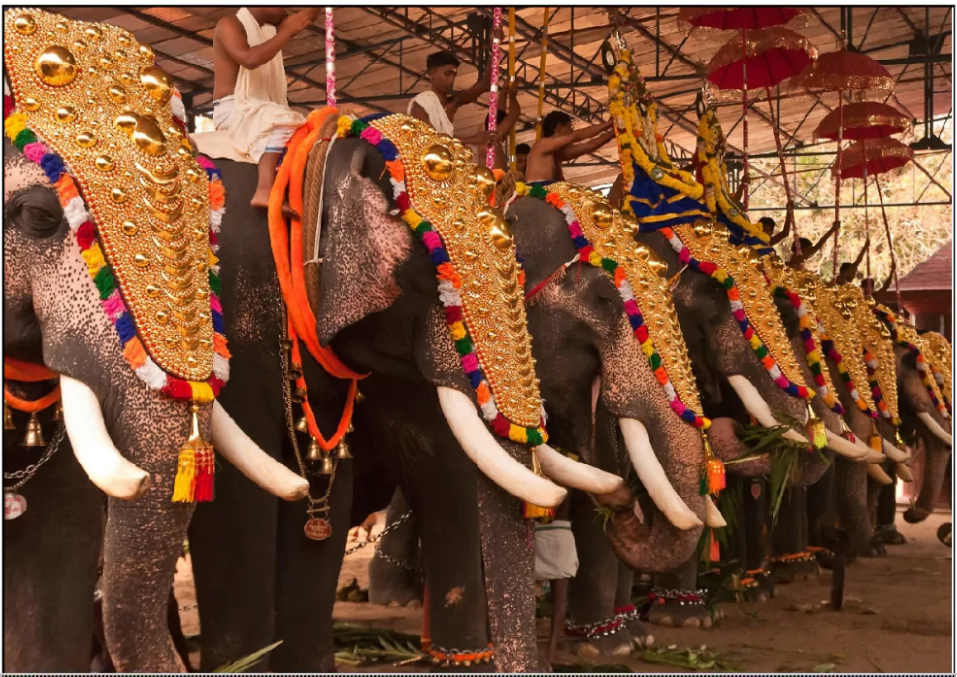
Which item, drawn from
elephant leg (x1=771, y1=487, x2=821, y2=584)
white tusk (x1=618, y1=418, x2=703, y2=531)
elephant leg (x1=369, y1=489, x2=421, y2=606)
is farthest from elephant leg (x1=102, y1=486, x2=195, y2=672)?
elephant leg (x1=771, y1=487, x2=821, y2=584)

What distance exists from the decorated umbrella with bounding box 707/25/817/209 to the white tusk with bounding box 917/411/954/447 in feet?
8.03

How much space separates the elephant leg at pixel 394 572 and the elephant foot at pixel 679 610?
1.21 metres

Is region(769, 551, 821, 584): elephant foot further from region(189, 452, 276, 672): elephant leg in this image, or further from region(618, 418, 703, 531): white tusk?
region(189, 452, 276, 672): elephant leg

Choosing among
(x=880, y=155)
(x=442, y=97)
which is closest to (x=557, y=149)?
(x=442, y=97)

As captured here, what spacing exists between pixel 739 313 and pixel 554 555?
150 cm

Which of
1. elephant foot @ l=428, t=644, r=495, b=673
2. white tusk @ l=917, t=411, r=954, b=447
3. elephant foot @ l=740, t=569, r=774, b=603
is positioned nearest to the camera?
elephant foot @ l=428, t=644, r=495, b=673

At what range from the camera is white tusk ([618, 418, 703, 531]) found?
12.1 feet

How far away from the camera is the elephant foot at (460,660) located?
3.79 metres

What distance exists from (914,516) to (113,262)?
647 cm

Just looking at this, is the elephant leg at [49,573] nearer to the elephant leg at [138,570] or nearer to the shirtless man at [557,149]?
the elephant leg at [138,570]

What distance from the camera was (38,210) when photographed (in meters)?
2.38

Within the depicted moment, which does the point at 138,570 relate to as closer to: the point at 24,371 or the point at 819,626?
the point at 24,371

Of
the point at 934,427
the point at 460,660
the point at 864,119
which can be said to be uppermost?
the point at 864,119

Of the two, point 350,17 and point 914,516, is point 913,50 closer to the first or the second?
point 350,17
